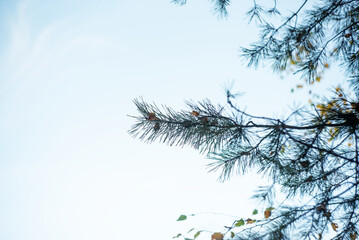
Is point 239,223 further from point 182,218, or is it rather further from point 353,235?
point 353,235

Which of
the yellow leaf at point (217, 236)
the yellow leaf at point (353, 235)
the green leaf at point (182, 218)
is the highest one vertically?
the green leaf at point (182, 218)

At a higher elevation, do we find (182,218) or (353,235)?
(182,218)

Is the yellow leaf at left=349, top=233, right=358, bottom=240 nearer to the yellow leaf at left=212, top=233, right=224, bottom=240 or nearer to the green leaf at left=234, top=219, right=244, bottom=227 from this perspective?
the green leaf at left=234, top=219, right=244, bottom=227

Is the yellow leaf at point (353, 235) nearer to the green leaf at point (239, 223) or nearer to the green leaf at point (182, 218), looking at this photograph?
the green leaf at point (239, 223)

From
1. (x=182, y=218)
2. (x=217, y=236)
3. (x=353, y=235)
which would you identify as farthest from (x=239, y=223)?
(x=353, y=235)

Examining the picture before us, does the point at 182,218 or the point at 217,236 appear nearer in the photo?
the point at 217,236

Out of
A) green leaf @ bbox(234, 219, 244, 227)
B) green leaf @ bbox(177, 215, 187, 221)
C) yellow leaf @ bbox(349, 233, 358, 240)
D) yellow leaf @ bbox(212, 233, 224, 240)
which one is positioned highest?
green leaf @ bbox(177, 215, 187, 221)

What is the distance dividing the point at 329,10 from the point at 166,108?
1837 mm

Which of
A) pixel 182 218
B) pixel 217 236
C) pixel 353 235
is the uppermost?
pixel 182 218

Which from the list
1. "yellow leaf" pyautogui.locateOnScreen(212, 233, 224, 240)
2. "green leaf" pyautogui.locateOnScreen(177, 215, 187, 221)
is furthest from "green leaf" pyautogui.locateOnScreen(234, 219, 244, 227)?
"green leaf" pyautogui.locateOnScreen(177, 215, 187, 221)

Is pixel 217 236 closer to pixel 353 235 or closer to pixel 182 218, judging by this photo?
pixel 182 218

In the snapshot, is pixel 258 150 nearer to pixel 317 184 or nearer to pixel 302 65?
pixel 317 184

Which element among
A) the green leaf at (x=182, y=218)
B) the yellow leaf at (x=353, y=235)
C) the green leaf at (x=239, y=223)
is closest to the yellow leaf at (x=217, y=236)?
the green leaf at (x=239, y=223)

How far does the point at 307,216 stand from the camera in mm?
1118
